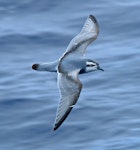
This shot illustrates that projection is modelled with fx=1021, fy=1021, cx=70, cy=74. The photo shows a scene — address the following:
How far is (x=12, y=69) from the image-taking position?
20.3 metres

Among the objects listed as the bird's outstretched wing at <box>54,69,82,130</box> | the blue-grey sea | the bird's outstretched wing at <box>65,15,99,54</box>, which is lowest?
the blue-grey sea

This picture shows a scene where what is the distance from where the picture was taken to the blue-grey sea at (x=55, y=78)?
1789 centimetres

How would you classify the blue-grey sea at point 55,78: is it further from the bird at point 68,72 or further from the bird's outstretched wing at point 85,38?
the bird at point 68,72

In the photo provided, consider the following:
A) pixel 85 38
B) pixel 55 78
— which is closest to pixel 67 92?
pixel 85 38

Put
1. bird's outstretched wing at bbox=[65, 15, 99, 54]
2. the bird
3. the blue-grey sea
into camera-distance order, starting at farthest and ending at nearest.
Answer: the blue-grey sea
bird's outstretched wing at bbox=[65, 15, 99, 54]
the bird

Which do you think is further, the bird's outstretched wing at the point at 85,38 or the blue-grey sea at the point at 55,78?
the blue-grey sea at the point at 55,78

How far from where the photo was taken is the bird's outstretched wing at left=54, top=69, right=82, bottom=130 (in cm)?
1575

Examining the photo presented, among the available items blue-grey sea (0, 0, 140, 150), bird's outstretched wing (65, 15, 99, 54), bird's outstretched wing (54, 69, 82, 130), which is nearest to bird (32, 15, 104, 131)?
bird's outstretched wing (54, 69, 82, 130)

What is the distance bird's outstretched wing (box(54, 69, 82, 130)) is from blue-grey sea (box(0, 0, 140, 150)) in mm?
1589

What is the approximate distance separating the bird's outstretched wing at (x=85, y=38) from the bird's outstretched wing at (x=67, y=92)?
3.38ft

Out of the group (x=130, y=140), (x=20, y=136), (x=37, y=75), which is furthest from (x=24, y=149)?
(x=37, y=75)

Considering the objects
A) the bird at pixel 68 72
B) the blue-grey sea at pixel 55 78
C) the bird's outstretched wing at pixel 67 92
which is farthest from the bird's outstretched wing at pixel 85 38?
the blue-grey sea at pixel 55 78

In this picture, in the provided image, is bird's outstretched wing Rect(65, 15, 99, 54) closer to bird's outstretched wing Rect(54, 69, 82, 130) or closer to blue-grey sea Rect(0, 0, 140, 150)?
bird's outstretched wing Rect(54, 69, 82, 130)

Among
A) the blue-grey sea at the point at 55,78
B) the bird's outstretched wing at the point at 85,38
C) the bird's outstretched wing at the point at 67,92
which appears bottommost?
the blue-grey sea at the point at 55,78
